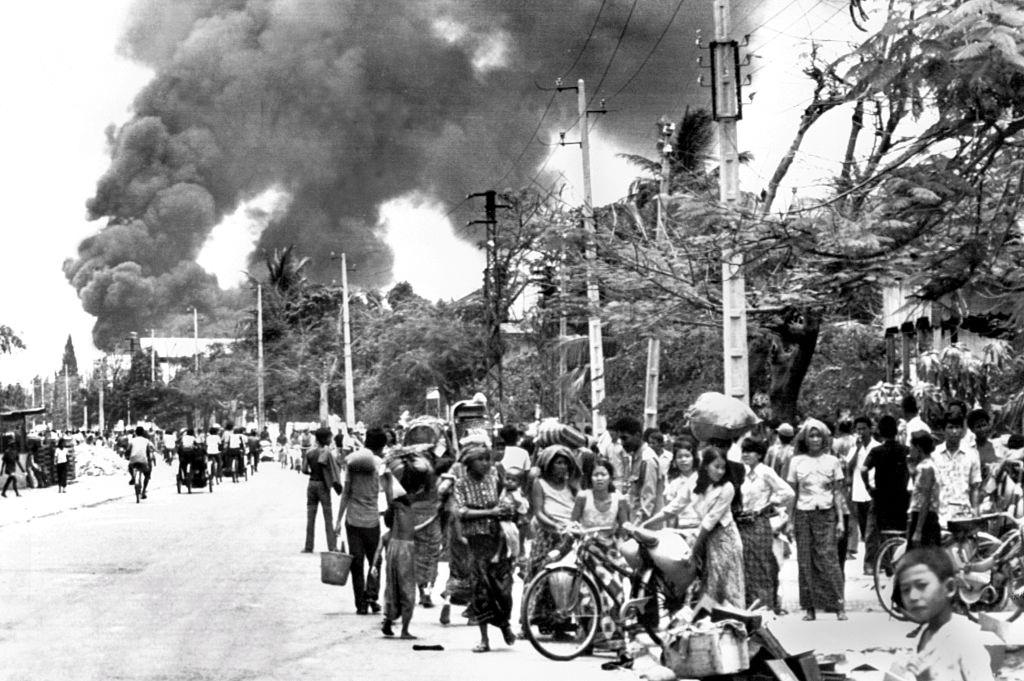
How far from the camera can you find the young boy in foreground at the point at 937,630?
188 inches

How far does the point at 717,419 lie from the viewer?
1343 cm

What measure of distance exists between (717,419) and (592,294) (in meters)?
15.8

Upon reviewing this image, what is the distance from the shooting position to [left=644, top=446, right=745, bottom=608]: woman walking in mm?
11289

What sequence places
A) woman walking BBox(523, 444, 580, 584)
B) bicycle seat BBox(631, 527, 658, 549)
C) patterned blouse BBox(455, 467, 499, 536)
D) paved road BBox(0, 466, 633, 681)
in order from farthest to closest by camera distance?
patterned blouse BBox(455, 467, 499, 536) → woman walking BBox(523, 444, 580, 584) → bicycle seat BBox(631, 527, 658, 549) → paved road BBox(0, 466, 633, 681)

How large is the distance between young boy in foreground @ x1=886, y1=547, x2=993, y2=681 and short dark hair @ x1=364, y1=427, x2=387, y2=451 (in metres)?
9.87

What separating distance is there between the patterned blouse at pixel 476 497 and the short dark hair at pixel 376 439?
197 centimetres

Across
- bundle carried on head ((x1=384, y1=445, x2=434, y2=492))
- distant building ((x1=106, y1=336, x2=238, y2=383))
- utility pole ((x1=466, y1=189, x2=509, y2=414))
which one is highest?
distant building ((x1=106, y1=336, x2=238, y2=383))

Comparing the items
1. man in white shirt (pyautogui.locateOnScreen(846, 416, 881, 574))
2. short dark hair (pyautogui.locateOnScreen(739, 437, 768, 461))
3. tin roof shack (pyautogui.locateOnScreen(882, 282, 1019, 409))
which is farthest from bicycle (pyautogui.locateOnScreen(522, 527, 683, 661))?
tin roof shack (pyautogui.locateOnScreen(882, 282, 1019, 409))

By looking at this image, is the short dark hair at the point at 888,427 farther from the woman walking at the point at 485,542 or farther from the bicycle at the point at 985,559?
the woman walking at the point at 485,542

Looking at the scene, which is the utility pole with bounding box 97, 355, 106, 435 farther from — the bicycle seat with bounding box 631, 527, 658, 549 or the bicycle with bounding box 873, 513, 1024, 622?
the bicycle seat with bounding box 631, 527, 658, 549

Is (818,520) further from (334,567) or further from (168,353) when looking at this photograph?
(168,353)

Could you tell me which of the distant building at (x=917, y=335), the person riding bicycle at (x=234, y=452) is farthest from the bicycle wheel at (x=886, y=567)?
the person riding bicycle at (x=234, y=452)

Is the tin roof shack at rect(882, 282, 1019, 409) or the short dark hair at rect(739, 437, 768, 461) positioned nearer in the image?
the short dark hair at rect(739, 437, 768, 461)

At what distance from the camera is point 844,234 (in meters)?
12.2
